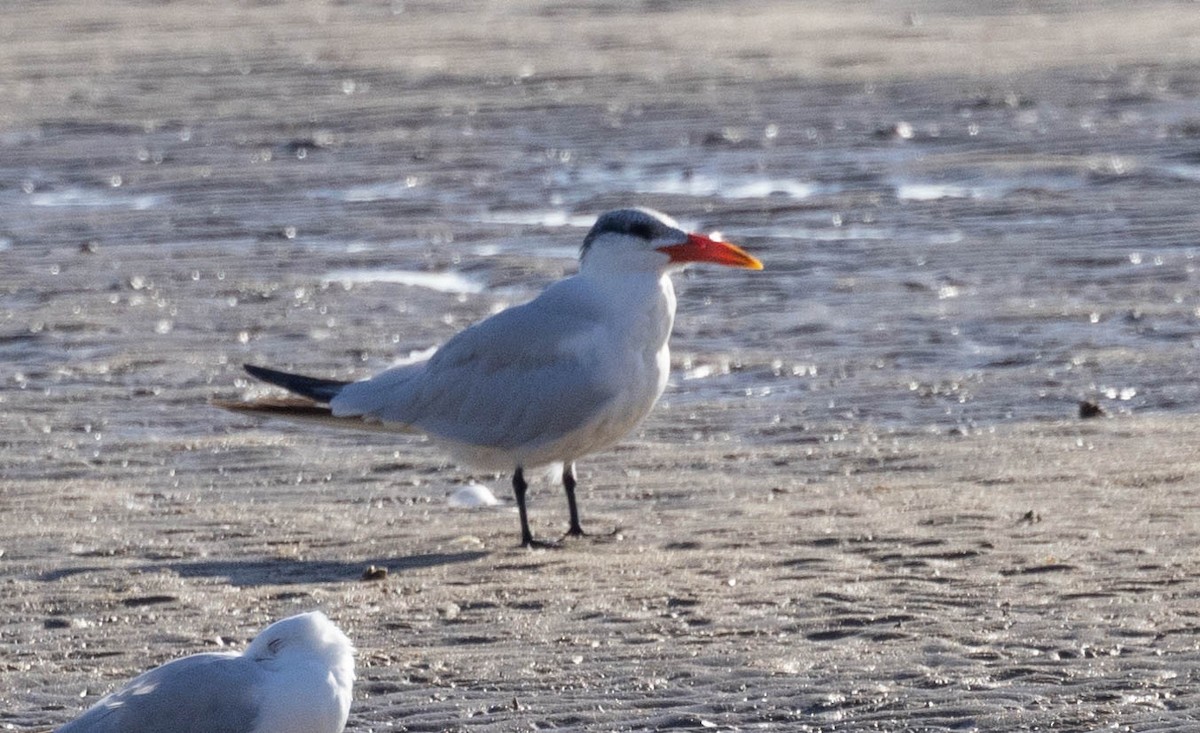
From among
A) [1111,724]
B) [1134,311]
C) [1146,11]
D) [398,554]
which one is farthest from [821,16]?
[1111,724]

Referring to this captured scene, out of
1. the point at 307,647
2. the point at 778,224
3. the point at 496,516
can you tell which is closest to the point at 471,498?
the point at 496,516

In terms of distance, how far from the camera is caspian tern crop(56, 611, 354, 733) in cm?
451

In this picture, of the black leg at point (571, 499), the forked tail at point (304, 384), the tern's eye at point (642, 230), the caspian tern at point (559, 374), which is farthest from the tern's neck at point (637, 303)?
the forked tail at point (304, 384)

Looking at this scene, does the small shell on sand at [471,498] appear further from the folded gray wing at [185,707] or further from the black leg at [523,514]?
the folded gray wing at [185,707]

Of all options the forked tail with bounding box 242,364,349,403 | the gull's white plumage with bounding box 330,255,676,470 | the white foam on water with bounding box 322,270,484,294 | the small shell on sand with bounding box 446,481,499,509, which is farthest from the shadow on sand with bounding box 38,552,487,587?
the white foam on water with bounding box 322,270,484,294

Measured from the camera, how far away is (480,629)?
5.95 metres

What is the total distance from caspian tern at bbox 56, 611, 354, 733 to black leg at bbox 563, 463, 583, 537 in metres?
2.65

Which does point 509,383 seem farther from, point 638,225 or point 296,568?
point 296,568

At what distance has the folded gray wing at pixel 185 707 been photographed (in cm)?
454

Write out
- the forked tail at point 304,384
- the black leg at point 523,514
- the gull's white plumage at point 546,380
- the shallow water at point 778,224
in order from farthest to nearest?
the shallow water at point 778,224 → the forked tail at point 304,384 → the gull's white plumage at point 546,380 → the black leg at point 523,514

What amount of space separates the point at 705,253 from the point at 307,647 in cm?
Result: 324

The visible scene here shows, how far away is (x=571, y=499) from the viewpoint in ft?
24.1

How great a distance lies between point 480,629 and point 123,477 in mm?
2468

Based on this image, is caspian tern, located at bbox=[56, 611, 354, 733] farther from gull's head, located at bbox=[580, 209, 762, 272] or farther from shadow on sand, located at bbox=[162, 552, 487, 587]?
gull's head, located at bbox=[580, 209, 762, 272]
